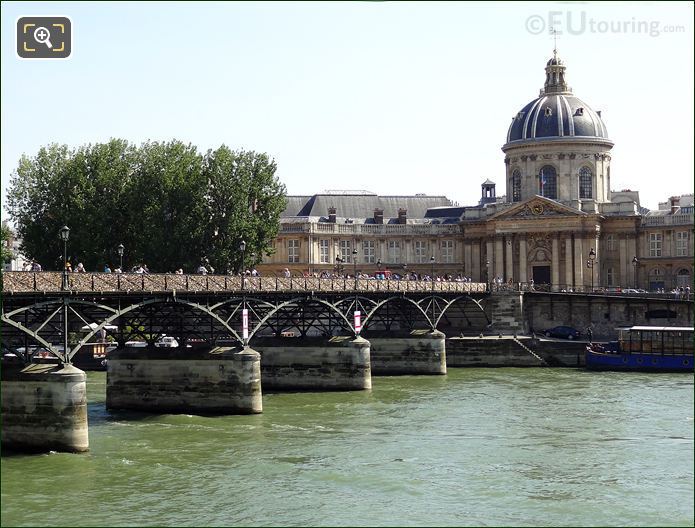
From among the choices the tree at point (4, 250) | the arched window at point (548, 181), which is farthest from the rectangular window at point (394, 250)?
the tree at point (4, 250)

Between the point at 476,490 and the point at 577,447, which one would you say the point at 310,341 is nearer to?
the point at 577,447

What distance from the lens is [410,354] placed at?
74438mm

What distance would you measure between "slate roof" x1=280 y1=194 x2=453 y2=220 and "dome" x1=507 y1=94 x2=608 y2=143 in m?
15.4

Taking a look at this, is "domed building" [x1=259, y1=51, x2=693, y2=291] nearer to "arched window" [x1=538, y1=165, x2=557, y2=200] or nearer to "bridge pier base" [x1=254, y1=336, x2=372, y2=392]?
"arched window" [x1=538, y1=165, x2=557, y2=200]

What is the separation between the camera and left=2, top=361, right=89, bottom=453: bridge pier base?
38.3m

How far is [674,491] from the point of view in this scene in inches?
1298

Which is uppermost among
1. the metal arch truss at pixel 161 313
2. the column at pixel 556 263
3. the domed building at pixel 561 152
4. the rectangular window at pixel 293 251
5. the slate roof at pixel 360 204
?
the domed building at pixel 561 152

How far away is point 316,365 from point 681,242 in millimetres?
57795

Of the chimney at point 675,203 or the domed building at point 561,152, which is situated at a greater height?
the domed building at point 561,152

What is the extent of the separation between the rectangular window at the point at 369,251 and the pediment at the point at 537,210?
53.6ft

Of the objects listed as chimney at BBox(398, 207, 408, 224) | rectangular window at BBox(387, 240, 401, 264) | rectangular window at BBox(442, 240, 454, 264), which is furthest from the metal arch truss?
chimney at BBox(398, 207, 408, 224)

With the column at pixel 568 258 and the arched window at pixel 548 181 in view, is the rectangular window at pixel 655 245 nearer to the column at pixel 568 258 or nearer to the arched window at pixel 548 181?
the column at pixel 568 258

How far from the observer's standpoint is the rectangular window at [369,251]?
122125 mm

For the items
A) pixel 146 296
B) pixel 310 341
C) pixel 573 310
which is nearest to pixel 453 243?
pixel 573 310
